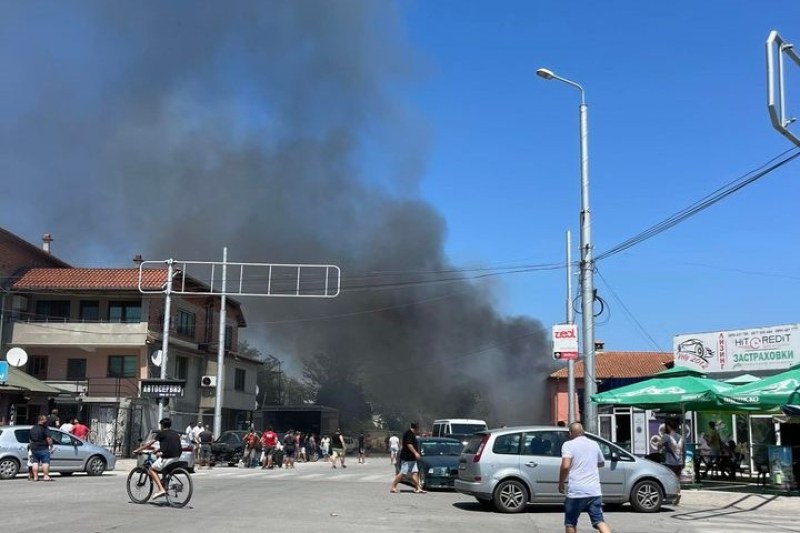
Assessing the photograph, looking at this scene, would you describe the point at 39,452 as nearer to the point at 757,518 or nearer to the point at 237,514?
the point at 237,514

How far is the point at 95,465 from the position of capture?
64.7ft

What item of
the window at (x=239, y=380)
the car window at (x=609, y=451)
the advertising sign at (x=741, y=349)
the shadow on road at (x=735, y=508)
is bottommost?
the shadow on road at (x=735, y=508)

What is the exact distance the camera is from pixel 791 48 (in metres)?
8.34

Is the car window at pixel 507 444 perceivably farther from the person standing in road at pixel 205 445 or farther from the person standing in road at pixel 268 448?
the person standing in road at pixel 205 445

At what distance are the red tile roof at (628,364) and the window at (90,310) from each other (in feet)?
90.5

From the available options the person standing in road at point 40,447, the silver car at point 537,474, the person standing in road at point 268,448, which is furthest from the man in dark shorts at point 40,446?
the person standing in road at point 268,448

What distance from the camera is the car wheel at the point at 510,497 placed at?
12.2 m

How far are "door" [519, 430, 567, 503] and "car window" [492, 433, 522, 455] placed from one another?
0.12 metres

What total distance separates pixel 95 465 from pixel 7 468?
86.3 inches

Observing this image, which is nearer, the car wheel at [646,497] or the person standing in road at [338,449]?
the car wheel at [646,497]

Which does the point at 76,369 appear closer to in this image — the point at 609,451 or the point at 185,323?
the point at 185,323

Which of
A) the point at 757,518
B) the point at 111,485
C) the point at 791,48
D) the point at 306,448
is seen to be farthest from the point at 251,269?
the point at 791,48

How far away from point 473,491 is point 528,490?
89cm

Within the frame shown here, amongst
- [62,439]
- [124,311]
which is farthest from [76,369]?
[62,439]
